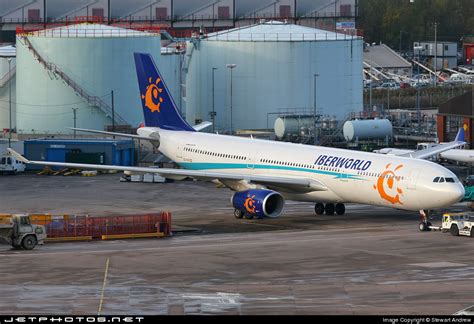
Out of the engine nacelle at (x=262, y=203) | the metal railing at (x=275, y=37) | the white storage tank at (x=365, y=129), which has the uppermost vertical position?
the metal railing at (x=275, y=37)

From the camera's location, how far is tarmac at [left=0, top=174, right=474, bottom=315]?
51.4 m

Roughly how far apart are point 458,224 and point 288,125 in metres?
53.1

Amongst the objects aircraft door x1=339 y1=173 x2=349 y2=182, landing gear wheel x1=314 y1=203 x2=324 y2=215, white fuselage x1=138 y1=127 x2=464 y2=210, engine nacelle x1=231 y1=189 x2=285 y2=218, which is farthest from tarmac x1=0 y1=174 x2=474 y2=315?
aircraft door x1=339 y1=173 x2=349 y2=182

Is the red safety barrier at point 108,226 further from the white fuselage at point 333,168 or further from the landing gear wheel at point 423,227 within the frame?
the landing gear wheel at point 423,227

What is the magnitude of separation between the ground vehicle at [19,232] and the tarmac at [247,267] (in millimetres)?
837

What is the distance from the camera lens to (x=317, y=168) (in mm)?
79062

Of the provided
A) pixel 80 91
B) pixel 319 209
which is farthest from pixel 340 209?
pixel 80 91

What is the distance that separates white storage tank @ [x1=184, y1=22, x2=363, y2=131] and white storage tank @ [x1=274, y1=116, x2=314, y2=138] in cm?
706

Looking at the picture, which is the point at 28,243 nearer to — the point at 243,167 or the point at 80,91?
the point at 243,167

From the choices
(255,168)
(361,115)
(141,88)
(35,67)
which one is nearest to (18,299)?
(255,168)

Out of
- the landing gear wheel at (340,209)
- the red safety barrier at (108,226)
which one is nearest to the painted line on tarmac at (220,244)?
the red safety barrier at (108,226)

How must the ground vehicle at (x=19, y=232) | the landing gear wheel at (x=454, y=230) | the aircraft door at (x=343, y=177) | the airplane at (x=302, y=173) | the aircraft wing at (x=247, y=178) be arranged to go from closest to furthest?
the ground vehicle at (x=19, y=232), the landing gear wheel at (x=454, y=230), the airplane at (x=302, y=173), the aircraft door at (x=343, y=177), the aircraft wing at (x=247, y=178)

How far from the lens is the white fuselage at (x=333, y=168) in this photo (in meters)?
73.9

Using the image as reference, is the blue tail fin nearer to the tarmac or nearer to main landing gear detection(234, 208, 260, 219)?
the tarmac
